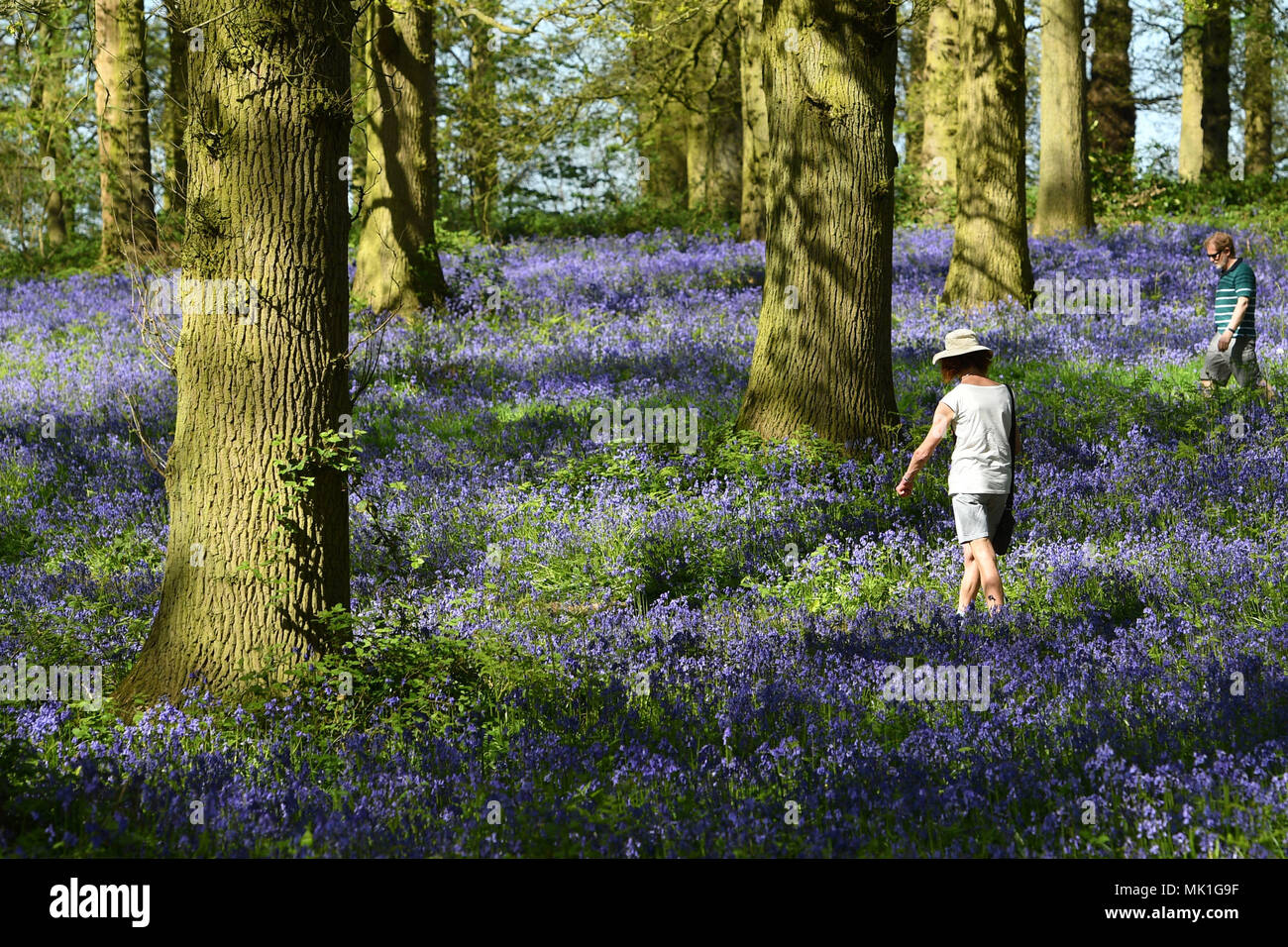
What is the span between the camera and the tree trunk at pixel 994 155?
14.1 meters

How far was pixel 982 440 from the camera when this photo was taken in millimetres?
6734

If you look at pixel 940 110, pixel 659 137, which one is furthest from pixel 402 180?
pixel 659 137

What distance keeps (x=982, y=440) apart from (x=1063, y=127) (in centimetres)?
1322

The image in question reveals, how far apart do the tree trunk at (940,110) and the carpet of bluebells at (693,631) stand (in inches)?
428

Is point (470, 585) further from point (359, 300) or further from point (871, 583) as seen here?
point (359, 300)

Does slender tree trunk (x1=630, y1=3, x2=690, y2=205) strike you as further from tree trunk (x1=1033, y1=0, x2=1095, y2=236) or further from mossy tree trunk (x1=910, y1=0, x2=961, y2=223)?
tree trunk (x1=1033, y1=0, x2=1095, y2=236)

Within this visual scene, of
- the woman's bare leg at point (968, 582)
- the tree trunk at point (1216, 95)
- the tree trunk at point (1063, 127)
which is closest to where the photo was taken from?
the woman's bare leg at point (968, 582)

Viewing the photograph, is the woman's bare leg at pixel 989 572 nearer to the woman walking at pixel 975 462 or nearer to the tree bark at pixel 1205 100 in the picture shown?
the woman walking at pixel 975 462

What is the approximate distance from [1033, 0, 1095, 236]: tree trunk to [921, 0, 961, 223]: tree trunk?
9.01 feet

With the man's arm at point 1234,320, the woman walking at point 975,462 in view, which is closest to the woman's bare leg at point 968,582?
the woman walking at point 975,462

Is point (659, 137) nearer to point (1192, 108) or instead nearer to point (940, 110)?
point (940, 110)

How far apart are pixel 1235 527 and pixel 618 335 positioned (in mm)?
8182
